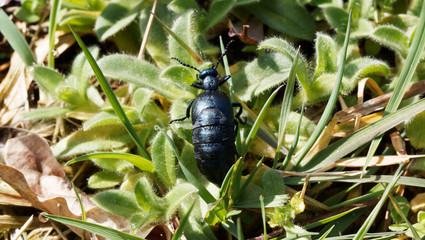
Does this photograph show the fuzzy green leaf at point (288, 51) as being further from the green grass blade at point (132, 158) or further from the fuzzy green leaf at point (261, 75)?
the green grass blade at point (132, 158)

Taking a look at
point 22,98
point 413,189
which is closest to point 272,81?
point 413,189

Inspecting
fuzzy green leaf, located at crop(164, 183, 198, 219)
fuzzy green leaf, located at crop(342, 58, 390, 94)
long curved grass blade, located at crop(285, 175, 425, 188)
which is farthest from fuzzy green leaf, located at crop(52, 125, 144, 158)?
fuzzy green leaf, located at crop(342, 58, 390, 94)

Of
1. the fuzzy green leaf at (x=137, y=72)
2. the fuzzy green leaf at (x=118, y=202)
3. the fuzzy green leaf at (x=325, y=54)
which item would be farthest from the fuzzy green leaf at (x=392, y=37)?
the fuzzy green leaf at (x=118, y=202)

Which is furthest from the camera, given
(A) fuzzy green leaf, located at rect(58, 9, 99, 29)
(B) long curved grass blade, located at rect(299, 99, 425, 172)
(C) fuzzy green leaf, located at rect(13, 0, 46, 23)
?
(C) fuzzy green leaf, located at rect(13, 0, 46, 23)

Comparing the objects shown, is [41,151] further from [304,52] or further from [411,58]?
[411,58]

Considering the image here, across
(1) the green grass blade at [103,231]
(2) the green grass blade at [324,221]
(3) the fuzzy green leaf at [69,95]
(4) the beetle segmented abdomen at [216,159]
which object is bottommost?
(2) the green grass blade at [324,221]

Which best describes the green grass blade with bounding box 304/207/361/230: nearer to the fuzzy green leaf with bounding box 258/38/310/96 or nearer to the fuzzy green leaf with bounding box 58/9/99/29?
the fuzzy green leaf with bounding box 258/38/310/96

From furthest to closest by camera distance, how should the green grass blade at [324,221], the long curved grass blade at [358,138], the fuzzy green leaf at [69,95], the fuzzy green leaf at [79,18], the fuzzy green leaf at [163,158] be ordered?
the fuzzy green leaf at [79,18]
the fuzzy green leaf at [69,95]
the fuzzy green leaf at [163,158]
the long curved grass blade at [358,138]
the green grass blade at [324,221]
